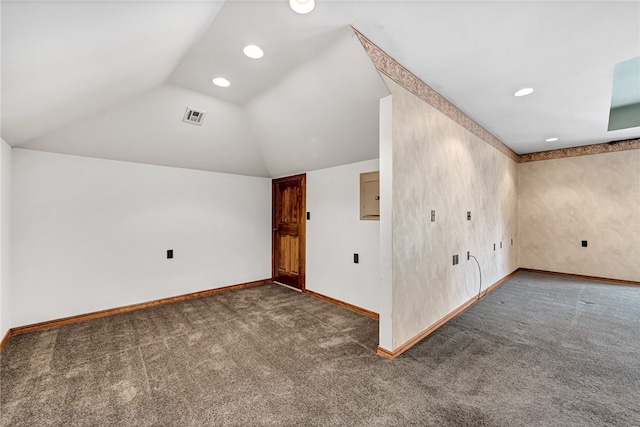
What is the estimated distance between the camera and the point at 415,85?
2.45m

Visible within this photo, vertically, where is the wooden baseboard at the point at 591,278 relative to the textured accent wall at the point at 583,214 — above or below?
below

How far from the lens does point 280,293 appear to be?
4.09 meters

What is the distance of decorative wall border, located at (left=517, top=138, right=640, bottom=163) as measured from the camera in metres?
4.54

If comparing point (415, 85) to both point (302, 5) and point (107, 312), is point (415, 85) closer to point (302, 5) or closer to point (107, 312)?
point (302, 5)

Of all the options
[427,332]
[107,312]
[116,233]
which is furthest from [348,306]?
[116,233]

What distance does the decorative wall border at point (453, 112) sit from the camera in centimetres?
206

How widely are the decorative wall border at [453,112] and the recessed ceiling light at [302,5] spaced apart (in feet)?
1.19

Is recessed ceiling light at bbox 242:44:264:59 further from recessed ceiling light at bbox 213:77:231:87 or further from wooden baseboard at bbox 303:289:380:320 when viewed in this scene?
wooden baseboard at bbox 303:289:380:320

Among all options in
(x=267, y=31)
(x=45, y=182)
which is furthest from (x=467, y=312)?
(x=45, y=182)

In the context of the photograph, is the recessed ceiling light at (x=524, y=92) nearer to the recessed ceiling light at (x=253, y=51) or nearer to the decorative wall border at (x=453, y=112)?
the decorative wall border at (x=453, y=112)

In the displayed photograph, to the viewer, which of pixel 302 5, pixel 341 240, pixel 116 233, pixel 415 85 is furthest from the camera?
pixel 341 240

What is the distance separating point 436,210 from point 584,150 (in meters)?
4.57

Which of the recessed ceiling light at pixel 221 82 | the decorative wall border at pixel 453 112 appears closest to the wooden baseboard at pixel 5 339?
the recessed ceiling light at pixel 221 82

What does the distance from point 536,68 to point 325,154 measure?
7.48 feet
